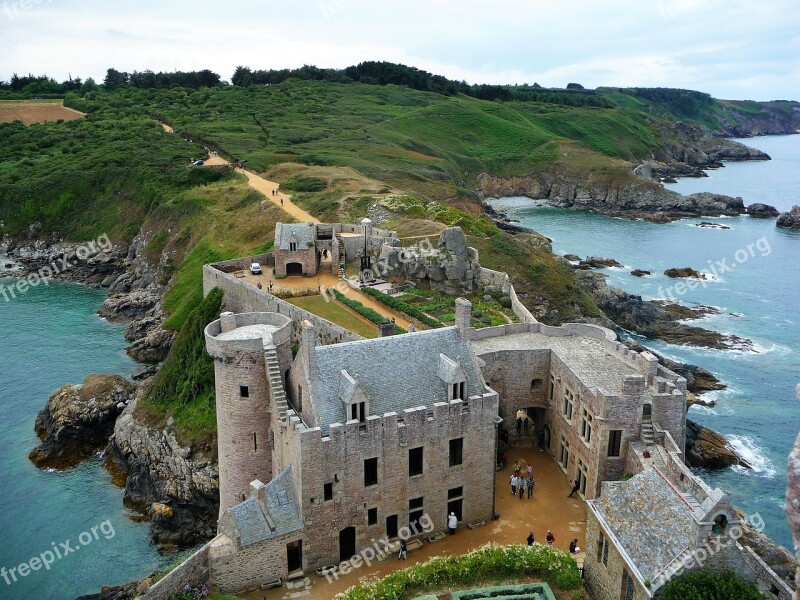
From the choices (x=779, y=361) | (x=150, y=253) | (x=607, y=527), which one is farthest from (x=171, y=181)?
(x=607, y=527)

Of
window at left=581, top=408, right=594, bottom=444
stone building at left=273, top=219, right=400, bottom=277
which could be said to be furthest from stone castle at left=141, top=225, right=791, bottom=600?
stone building at left=273, top=219, right=400, bottom=277

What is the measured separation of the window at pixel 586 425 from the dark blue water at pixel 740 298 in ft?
66.9

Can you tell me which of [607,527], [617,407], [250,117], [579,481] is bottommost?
[579,481]

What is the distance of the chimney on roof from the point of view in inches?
1510

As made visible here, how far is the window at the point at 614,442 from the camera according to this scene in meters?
36.7

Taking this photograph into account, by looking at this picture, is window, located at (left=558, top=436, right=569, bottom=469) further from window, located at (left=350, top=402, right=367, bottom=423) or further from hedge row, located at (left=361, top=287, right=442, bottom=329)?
window, located at (left=350, top=402, right=367, bottom=423)

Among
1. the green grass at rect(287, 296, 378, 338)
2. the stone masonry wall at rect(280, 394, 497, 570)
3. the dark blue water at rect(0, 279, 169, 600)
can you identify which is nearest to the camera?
the stone masonry wall at rect(280, 394, 497, 570)

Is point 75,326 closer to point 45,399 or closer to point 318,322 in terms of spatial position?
point 45,399

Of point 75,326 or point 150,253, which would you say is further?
point 150,253

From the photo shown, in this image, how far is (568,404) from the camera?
42250 millimetres

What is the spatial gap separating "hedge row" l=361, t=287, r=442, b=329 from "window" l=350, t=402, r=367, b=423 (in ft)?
64.7

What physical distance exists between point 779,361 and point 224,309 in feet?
201

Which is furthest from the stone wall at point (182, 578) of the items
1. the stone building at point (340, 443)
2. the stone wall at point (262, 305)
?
the stone wall at point (262, 305)

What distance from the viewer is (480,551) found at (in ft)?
106
